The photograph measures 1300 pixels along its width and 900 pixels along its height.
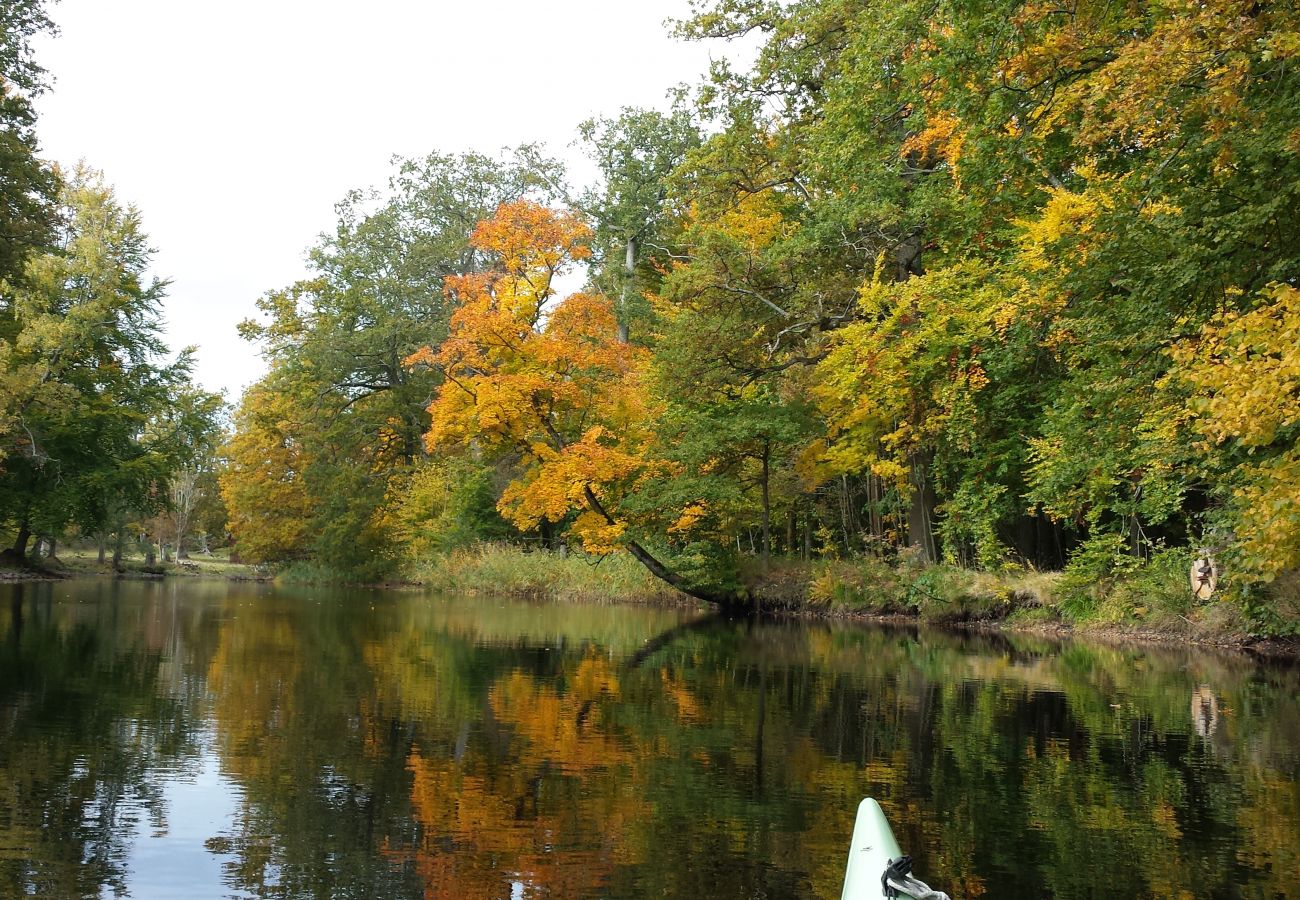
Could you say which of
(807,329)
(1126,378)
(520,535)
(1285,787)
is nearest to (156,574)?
(520,535)

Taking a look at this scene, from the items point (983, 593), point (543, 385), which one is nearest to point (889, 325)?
point (983, 593)

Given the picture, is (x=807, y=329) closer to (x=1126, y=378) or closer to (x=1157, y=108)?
(x=1126, y=378)

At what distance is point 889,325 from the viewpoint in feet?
71.8

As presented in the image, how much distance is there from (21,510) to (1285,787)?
123 ft

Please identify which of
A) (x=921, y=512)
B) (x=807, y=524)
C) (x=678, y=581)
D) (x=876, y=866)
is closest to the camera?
(x=876, y=866)

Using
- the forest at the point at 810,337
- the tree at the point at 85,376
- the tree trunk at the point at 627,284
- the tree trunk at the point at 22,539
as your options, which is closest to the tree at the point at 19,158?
the forest at the point at 810,337

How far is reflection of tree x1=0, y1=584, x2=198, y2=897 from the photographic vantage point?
4.95 m

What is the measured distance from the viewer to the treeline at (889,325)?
10562mm

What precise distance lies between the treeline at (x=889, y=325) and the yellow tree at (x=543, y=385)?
87mm

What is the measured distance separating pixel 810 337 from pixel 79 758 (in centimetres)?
2076

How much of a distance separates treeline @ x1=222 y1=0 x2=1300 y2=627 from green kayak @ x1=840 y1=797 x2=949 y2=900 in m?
6.48

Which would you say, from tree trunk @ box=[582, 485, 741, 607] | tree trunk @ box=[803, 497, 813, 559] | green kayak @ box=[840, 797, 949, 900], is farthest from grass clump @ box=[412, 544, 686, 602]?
green kayak @ box=[840, 797, 949, 900]

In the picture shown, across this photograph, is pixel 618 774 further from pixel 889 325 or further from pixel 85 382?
pixel 85 382

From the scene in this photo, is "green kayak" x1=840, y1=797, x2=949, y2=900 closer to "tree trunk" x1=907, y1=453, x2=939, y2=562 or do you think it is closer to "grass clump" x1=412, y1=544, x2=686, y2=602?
"tree trunk" x1=907, y1=453, x2=939, y2=562
